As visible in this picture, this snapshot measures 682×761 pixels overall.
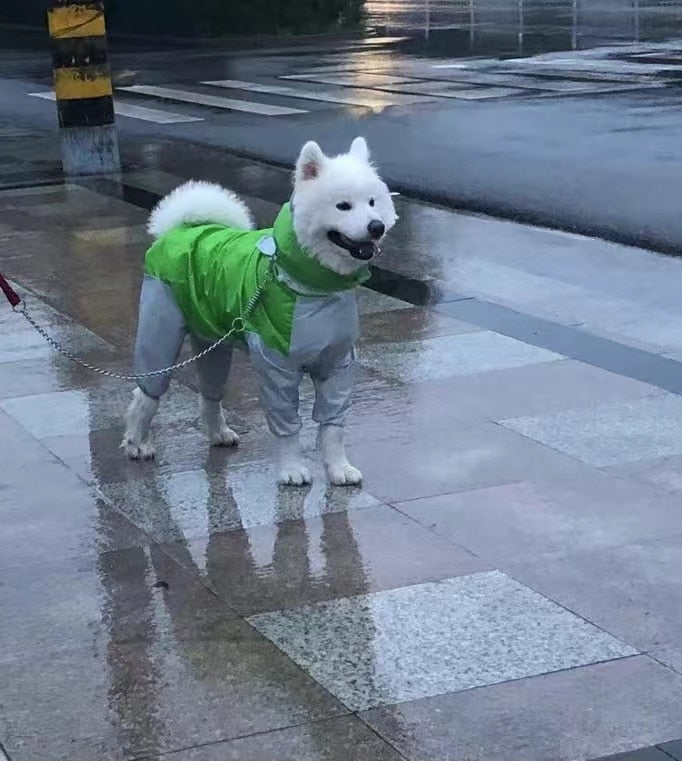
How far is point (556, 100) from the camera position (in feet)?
59.6

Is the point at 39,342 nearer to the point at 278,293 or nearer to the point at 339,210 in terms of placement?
the point at 278,293

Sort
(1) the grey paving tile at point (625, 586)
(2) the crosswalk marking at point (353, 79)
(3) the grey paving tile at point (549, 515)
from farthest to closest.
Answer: (2) the crosswalk marking at point (353, 79) < (3) the grey paving tile at point (549, 515) < (1) the grey paving tile at point (625, 586)

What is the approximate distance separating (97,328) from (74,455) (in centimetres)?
223

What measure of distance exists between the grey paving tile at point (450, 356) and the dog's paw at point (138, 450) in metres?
1.39

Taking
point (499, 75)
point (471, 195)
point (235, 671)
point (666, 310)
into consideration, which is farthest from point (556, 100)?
point (235, 671)

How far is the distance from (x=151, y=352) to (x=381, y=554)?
5.13 ft

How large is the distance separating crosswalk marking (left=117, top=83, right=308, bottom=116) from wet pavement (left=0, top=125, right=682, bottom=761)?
1011 centimetres

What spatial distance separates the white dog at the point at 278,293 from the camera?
18.3 feet

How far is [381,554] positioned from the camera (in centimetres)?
528

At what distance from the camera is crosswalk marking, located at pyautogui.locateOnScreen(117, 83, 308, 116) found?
18719 mm

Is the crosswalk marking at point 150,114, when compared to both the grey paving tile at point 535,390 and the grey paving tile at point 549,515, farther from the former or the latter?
the grey paving tile at point 549,515

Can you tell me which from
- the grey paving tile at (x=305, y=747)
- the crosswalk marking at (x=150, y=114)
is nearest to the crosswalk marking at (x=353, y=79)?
the crosswalk marking at (x=150, y=114)

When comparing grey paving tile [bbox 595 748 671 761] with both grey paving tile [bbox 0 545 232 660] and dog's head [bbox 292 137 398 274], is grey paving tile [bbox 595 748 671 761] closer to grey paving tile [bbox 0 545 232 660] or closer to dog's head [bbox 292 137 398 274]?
grey paving tile [bbox 0 545 232 660]

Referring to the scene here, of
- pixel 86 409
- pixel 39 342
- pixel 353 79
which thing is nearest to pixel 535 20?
pixel 353 79
